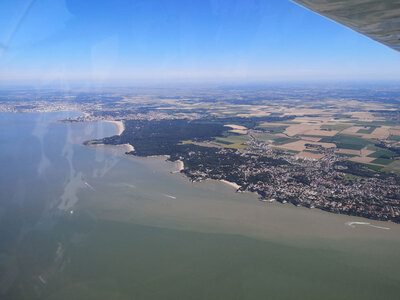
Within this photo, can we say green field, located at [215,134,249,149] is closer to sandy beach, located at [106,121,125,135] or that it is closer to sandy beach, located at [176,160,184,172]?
sandy beach, located at [176,160,184,172]

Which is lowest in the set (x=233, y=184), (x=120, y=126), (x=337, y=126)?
(x=233, y=184)

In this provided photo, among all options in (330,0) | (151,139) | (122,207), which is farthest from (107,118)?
(330,0)

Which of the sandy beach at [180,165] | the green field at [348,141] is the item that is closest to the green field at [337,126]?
the green field at [348,141]

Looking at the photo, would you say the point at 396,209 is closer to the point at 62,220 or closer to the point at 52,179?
the point at 62,220

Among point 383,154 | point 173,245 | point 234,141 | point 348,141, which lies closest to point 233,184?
point 173,245

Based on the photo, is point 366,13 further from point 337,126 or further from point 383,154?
point 337,126

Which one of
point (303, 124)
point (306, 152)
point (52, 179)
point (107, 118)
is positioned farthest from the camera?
point (107, 118)
